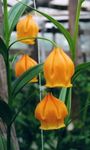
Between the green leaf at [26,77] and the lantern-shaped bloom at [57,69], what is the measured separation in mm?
163

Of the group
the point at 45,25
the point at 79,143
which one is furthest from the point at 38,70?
the point at 45,25

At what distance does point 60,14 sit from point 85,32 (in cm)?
31

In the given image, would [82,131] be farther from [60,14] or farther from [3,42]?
[60,14]

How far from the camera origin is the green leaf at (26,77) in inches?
60.7

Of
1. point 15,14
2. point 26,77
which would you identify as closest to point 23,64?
point 26,77

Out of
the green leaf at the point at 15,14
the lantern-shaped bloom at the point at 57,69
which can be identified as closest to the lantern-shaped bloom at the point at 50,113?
the lantern-shaped bloom at the point at 57,69

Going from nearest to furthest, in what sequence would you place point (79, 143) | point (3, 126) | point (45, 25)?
point (3, 126) < point (79, 143) < point (45, 25)

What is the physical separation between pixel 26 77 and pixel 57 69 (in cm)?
20

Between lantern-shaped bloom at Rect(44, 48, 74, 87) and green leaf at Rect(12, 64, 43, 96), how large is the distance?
16 cm

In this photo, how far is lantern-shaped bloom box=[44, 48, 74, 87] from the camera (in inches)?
53.9

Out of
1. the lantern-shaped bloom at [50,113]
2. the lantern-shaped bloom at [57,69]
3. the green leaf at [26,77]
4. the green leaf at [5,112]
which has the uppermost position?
the lantern-shaped bloom at [57,69]

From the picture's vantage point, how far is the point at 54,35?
4582 mm

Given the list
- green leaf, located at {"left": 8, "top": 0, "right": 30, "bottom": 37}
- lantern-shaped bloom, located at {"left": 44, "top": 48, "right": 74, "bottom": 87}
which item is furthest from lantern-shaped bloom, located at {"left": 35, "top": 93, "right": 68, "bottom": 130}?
green leaf, located at {"left": 8, "top": 0, "right": 30, "bottom": 37}

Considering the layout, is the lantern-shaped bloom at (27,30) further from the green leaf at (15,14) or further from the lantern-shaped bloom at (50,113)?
the lantern-shaped bloom at (50,113)
